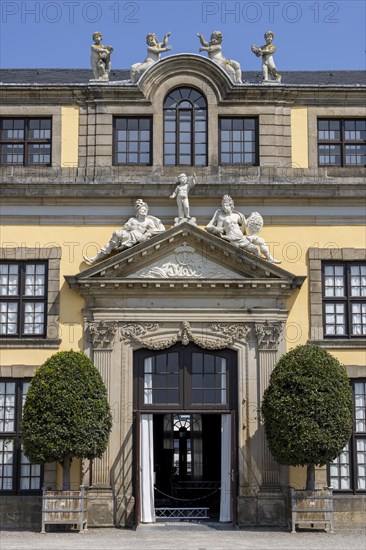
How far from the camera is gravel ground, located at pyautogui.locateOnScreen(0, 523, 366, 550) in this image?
59.2 ft

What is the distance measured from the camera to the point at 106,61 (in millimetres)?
23922

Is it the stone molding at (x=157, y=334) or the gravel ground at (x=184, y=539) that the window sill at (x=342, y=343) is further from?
the gravel ground at (x=184, y=539)

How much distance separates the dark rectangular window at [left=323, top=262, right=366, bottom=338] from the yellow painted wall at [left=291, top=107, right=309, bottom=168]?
2623mm

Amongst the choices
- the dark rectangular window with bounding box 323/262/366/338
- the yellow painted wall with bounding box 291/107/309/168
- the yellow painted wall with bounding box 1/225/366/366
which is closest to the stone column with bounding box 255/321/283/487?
the yellow painted wall with bounding box 1/225/366/366

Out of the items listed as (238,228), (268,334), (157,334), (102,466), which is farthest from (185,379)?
(238,228)

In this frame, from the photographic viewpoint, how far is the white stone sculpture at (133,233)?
73.7 ft

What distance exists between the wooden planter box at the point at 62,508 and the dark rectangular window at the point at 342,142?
391 inches

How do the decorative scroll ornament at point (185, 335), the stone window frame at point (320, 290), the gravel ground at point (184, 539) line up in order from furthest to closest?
the stone window frame at point (320, 290), the decorative scroll ornament at point (185, 335), the gravel ground at point (184, 539)

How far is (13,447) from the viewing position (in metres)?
22.0

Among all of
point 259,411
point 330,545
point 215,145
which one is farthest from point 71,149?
point 330,545

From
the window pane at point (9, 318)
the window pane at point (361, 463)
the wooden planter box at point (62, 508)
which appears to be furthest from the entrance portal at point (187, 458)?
the window pane at point (9, 318)

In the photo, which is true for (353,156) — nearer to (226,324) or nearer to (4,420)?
(226,324)

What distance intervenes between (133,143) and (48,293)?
4.25m

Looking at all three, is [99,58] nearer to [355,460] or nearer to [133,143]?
[133,143]
